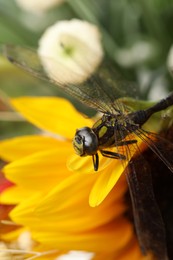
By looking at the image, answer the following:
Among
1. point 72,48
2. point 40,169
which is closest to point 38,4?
point 72,48

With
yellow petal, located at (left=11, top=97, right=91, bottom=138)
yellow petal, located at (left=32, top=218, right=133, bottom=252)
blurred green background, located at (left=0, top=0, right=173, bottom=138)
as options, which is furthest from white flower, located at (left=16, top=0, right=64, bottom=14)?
yellow petal, located at (left=32, top=218, right=133, bottom=252)

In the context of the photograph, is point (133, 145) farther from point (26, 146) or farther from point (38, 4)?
point (38, 4)

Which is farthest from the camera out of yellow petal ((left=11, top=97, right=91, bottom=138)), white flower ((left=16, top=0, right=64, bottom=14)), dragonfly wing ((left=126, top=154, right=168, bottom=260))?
white flower ((left=16, top=0, right=64, bottom=14))

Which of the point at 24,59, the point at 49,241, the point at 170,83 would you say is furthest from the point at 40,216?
the point at 170,83

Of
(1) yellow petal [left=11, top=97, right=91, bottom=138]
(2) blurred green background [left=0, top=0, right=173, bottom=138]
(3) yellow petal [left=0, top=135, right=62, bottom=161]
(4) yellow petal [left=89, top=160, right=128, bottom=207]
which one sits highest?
(2) blurred green background [left=0, top=0, right=173, bottom=138]

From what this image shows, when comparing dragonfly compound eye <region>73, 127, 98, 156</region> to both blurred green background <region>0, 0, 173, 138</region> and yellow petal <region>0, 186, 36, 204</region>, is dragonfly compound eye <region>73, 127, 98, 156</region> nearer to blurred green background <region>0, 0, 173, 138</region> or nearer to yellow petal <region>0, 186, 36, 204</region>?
yellow petal <region>0, 186, 36, 204</region>

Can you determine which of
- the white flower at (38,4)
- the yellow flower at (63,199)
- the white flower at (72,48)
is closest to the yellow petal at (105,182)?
the yellow flower at (63,199)

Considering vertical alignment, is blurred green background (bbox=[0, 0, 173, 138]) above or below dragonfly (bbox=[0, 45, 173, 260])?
above
